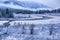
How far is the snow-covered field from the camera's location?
103 centimetres

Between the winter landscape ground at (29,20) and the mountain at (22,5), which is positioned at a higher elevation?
the mountain at (22,5)

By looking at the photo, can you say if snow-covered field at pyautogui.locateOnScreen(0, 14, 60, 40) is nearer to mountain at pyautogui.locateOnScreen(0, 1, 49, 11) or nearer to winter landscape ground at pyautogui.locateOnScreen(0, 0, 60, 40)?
winter landscape ground at pyautogui.locateOnScreen(0, 0, 60, 40)

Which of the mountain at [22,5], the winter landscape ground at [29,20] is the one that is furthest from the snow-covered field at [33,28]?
the mountain at [22,5]

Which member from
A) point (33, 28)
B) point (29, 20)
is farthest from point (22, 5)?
point (33, 28)

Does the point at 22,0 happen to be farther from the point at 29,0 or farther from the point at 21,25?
the point at 21,25

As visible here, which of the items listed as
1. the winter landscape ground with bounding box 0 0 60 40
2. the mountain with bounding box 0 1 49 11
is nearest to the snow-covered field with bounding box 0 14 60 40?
the winter landscape ground with bounding box 0 0 60 40

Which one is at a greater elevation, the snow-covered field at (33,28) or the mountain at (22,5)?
the mountain at (22,5)

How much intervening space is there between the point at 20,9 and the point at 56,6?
480 millimetres

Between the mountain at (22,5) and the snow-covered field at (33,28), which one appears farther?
the mountain at (22,5)

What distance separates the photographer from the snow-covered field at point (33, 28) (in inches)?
40.5

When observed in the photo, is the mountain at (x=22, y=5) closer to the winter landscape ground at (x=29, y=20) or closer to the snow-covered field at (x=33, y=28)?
the winter landscape ground at (x=29, y=20)

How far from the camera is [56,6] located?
142 cm

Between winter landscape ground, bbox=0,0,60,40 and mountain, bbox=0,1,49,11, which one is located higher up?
mountain, bbox=0,1,49,11

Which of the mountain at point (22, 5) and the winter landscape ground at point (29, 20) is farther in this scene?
the mountain at point (22, 5)
